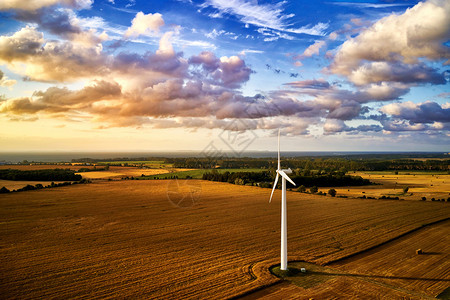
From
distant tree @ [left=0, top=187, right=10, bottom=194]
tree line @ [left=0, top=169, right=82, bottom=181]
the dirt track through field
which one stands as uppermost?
tree line @ [left=0, top=169, right=82, bottom=181]

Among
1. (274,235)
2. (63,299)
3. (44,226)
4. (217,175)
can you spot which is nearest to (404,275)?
(274,235)

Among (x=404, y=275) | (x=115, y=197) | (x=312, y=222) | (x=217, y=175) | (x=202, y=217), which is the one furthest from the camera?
(x=217, y=175)

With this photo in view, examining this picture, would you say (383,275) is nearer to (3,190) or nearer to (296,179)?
(296,179)


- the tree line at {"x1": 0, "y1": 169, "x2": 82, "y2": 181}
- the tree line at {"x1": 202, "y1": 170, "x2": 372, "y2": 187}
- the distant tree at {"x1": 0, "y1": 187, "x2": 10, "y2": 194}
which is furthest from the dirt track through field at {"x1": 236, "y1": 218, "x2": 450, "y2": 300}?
the tree line at {"x1": 0, "y1": 169, "x2": 82, "y2": 181}

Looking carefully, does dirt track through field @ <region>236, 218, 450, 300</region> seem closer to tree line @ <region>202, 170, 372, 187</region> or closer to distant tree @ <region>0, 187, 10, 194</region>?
tree line @ <region>202, 170, 372, 187</region>

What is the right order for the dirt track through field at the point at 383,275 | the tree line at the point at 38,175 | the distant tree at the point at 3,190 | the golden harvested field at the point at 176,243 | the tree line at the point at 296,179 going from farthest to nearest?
the tree line at the point at 38,175 < the tree line at the point at 296,179 < the distant tree at the point at 3,190 < the golden harvested field at the point at 176,243 < the dirt track through field at the point at 383,275

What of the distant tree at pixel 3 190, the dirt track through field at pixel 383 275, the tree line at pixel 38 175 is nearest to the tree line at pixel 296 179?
the tree line at pixel 38 175

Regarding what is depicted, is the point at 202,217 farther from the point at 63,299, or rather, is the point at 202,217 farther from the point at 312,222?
the point at 63,299

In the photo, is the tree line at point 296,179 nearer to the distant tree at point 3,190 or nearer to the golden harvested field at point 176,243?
the golden harvested field at point 176,243
